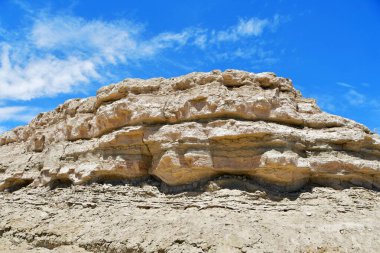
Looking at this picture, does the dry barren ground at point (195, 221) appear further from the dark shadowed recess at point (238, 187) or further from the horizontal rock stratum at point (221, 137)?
the horizontal rock stratum at point (221, 137)

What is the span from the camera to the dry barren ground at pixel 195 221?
10.9 metres

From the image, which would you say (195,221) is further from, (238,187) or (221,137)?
(221,137)

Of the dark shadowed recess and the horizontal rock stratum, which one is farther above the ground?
the horizontal rock stratum

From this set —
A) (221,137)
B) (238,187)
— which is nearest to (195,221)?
(238,187)

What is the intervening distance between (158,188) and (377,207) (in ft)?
22.4

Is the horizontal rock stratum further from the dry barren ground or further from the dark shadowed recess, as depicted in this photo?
the dry barren ground

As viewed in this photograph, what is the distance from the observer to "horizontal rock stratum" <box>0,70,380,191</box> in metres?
13.4

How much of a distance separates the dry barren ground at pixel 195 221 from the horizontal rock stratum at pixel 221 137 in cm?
60

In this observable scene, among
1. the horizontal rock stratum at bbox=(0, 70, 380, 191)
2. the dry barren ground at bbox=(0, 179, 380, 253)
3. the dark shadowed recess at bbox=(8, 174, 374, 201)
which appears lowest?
the dry barren ground at bbox=(0, 179, 380, 253)

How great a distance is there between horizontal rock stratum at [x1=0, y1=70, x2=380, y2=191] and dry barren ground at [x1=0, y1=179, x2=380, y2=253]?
60cm

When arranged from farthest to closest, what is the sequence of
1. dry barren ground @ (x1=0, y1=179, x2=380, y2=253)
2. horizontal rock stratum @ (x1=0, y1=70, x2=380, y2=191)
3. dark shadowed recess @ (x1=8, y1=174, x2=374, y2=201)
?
horizontal rock stratum @ (x1=0, y1=70, x2=380, y2=191) → dark shadowed recess @ (x1=8, y1=174, x2=374, y2=201) → dry barren ground @ (x1=0, y1=179, x2=380, y2=253)

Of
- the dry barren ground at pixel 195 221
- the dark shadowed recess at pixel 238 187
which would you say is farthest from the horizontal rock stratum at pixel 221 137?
the dry barren ground at pixel 195 221

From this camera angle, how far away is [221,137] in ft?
44.4

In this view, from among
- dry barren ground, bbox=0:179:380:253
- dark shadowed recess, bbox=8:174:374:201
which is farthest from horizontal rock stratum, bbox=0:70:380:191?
dry barren ground, bbox=0:179:380:253
